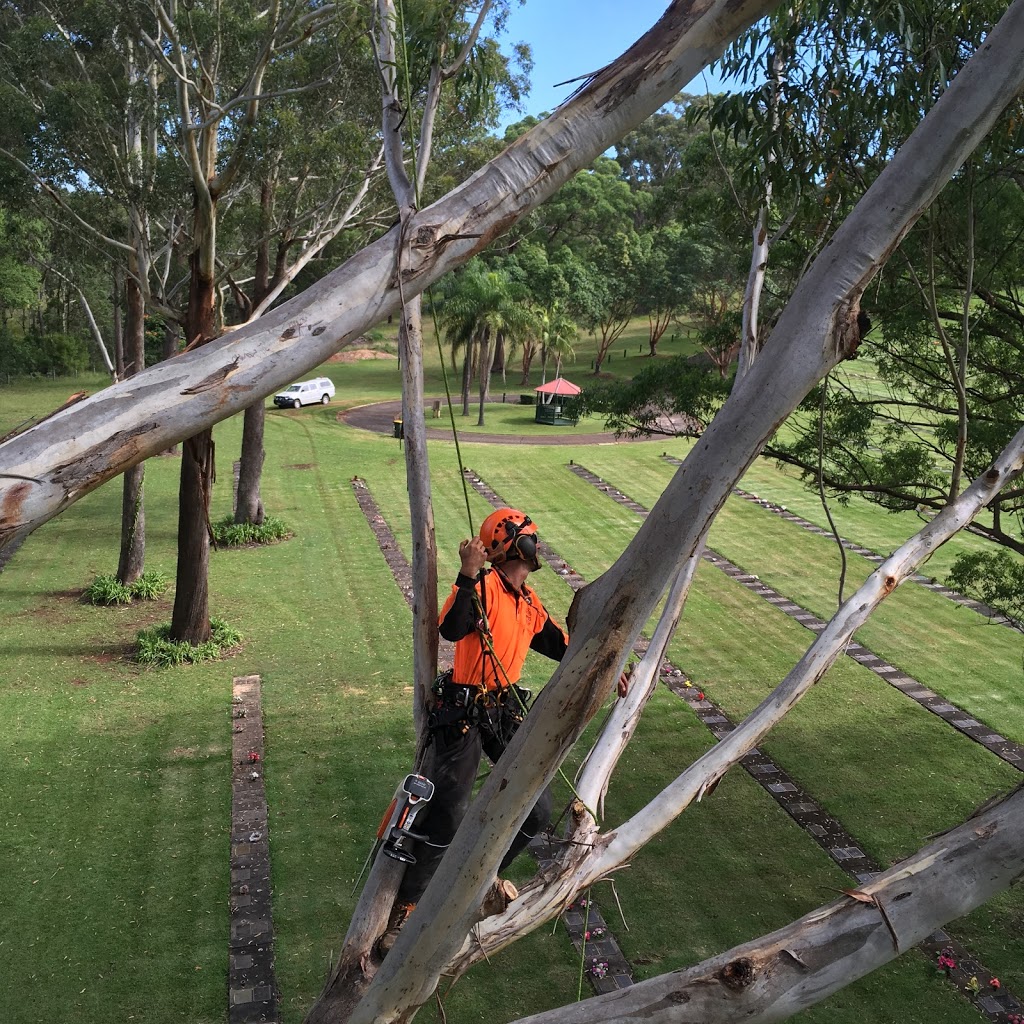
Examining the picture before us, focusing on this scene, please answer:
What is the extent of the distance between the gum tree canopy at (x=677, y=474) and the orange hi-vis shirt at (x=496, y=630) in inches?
59.7

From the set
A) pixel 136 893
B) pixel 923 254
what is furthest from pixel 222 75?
pixel 136 893

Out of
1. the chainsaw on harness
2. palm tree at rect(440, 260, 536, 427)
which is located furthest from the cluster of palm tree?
the chainsaw on harness

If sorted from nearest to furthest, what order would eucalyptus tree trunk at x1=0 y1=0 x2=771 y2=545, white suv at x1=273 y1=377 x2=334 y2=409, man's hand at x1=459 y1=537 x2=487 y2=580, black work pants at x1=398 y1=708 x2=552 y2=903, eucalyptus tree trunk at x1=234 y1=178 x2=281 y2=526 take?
eucalyptus tree trunk at x1=0 y1=0 x2=771 y2=545
black work pants at x1=398 y1=708 x2=552 y2=903
man's hand at x1=459 y1=537 x2=487 y2=580
eucalyptus tree trunk at x1=234 y1=178 x2=281 y2=526
white suv at x1=273 y1=377 x2=334 y2=409

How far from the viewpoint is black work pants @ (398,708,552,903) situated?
3.65m

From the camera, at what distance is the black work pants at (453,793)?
3650 mm

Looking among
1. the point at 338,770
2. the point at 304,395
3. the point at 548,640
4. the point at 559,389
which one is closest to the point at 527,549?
the point at 548,640

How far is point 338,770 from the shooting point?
9.30 m

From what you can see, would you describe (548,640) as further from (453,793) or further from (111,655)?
(111,655)

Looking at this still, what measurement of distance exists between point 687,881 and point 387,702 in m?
4.18

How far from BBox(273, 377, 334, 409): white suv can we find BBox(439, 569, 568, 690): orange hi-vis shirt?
2907 cm

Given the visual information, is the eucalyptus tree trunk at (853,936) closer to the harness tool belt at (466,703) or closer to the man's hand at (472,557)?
the harness tool belt at (466,703)

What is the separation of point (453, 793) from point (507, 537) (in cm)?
104

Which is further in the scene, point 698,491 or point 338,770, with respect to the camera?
point 338,770

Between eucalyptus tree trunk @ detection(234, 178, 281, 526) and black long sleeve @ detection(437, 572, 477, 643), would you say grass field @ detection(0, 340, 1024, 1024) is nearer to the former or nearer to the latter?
eucalyptus tree trunk @ detection(234, 178, 281, 526)
